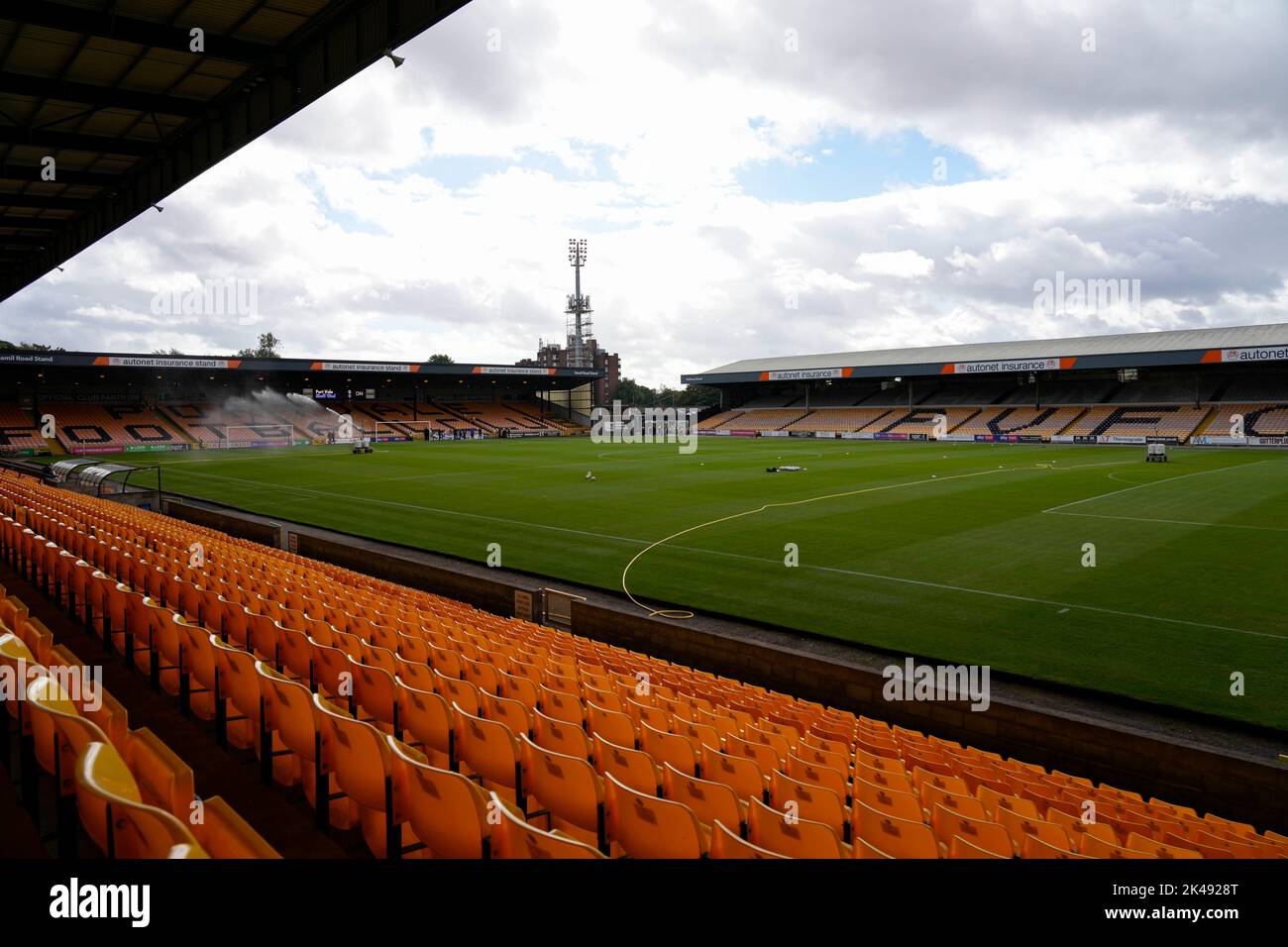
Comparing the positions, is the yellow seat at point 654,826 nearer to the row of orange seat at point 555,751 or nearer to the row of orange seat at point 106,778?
the row of orange seat at point 555,751

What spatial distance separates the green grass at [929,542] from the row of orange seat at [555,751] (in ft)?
15.8

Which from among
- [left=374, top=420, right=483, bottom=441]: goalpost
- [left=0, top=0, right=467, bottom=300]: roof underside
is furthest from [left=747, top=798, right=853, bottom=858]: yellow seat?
[left=374, top=420, right=483, bottom=441]: goalpost

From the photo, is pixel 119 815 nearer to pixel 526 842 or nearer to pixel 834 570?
pixel 526 842

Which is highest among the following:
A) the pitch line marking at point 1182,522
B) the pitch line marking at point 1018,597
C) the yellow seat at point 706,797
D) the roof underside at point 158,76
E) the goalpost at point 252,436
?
the roof underside at point 158,76

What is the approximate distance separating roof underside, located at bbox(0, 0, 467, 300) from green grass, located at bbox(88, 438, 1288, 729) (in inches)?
431

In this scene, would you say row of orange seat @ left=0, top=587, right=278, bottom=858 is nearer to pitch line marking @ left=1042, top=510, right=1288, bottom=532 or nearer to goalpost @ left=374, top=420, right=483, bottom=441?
pitch line marking @ left=1042, top=510, right=1288, bottom=532

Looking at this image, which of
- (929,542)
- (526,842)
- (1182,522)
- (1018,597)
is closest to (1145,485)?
(1182,522)

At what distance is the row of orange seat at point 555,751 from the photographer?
4.33 meters

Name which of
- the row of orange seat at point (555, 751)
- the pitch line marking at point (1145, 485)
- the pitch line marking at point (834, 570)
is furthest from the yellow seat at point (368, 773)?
the pitch line marking at point (1145, 485)

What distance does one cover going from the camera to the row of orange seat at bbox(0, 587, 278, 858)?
279 cm

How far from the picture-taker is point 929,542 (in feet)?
69.1
